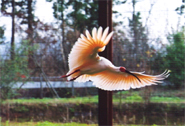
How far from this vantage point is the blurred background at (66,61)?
2.01 m

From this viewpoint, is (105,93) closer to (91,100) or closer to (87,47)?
(91,100)

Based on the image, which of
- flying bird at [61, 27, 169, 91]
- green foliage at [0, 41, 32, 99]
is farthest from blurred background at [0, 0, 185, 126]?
flying bird at [61, 27, 169, 91]

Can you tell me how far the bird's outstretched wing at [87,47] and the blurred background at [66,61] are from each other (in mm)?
1039

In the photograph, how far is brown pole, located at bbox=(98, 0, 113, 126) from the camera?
1.93 meters

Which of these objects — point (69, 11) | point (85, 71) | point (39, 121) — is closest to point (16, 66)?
point (39, 121)

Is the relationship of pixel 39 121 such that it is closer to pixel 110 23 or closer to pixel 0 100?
pixel 0 100

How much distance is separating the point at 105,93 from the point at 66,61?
1.64 feet

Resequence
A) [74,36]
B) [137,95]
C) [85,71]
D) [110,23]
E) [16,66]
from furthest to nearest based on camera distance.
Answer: [16,66]
[74,36]
[137,95]
[110,23]
[85,71]

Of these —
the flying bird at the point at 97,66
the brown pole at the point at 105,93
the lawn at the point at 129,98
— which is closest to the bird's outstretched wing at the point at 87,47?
the flying bird at the point at 97,66

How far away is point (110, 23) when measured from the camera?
1938 mm

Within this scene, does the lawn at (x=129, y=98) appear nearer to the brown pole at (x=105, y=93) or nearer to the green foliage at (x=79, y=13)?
the brown pole at (x=105, y=93)

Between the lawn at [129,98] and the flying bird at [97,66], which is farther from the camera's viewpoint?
the lawn at [129,98]

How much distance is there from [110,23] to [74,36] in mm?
407

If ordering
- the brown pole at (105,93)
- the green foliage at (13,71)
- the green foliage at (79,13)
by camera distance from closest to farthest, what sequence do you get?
the brown pole at (105,93) < the green foliage at (79,13) < the green foliage at (13,71)
